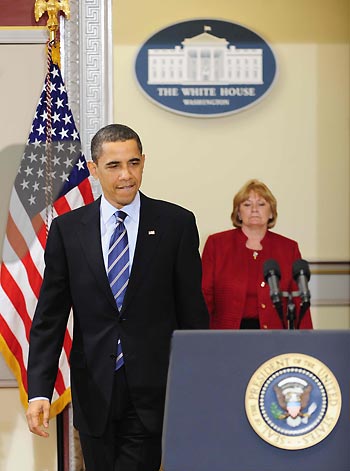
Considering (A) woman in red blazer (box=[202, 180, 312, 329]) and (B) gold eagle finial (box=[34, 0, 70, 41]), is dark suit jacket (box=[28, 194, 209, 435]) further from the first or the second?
(B) gold eagle finial (box=[34, 0, 70, 41])

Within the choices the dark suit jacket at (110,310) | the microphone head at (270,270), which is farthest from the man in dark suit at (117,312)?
the microphone head at (270,270)

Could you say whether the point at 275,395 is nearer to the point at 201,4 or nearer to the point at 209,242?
the point at 209,242

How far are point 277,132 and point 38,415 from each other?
253cm

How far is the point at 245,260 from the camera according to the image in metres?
4.41

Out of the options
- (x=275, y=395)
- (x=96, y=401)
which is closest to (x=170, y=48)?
(x=96, y=401)

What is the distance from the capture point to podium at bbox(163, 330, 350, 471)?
81.3 inches

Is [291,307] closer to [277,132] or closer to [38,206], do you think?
[38,206]

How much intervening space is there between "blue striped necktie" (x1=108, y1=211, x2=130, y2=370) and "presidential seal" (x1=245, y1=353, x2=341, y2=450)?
0.86 m

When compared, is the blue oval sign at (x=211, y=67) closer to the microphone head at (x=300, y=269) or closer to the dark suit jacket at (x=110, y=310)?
the dark suit jacket at (x=110, y=310)

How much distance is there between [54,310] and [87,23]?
82.4 inches

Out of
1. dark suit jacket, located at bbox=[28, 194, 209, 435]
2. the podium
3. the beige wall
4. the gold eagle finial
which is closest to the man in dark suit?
dark suit jacket, located at bbox=[28, 194, 209, 435]

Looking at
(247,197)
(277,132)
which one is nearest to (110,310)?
(247,197)

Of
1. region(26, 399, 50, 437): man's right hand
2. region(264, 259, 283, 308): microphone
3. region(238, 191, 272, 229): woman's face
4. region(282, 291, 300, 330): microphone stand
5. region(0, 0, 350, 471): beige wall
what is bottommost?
region(26, 399, 50, 437): man's right hand

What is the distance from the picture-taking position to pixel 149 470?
114 inches
